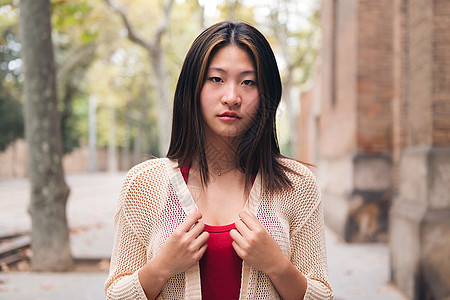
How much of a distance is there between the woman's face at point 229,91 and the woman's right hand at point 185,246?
33 centimetres

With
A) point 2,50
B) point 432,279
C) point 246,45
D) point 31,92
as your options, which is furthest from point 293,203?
point 2,50

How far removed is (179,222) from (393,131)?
8327mm

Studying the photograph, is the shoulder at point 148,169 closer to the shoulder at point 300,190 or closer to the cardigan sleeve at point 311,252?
the shoulder at point 300,190

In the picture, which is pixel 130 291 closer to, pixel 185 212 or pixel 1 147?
pixel 185 212

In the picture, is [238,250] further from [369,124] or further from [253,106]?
[369,124]

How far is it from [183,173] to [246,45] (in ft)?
1.75

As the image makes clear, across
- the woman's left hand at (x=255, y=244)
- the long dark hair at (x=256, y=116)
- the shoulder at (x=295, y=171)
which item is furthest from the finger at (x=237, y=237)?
the shoulder at (x=295, y=171)

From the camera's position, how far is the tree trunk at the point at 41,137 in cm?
623

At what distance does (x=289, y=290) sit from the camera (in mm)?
1643

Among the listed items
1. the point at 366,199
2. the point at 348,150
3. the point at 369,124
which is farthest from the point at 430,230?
the point at 348,150

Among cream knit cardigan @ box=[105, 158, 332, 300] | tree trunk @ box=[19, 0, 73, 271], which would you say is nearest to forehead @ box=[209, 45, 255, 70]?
cream knit cardigan @ box=[105, 158, 332, 300]

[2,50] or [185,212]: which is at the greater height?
[2,50]

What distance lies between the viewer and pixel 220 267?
5.34ft

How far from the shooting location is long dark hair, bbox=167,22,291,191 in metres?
1.62
